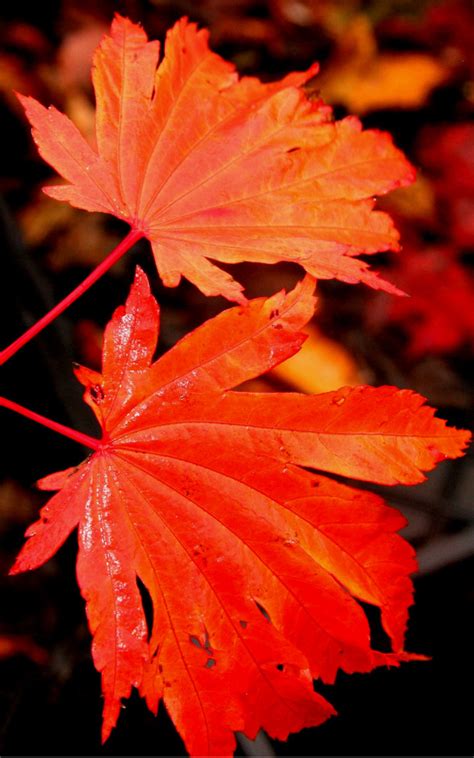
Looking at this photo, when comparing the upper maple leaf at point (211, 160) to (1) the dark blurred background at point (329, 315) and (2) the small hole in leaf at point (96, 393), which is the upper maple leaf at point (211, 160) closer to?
(2) the small hole in leaf at point (96, 393)

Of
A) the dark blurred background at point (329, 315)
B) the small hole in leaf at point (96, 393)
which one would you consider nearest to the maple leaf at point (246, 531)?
the small hole in leaf at point (96, 393)

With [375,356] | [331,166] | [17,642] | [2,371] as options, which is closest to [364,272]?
[331,166]

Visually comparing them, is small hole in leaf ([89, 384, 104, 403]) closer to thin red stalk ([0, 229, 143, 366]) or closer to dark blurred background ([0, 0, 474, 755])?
thin red stalk ([0, 229, 143, 366])

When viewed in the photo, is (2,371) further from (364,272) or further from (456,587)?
(456,587)

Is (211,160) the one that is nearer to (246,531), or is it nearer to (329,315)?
(246,531)

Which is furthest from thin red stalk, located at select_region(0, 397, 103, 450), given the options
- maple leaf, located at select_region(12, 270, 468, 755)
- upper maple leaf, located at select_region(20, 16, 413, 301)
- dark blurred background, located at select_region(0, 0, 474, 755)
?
dark blurred background, located at select_region(0, 0, 474, 755)

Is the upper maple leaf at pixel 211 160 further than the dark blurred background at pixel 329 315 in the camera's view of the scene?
No
